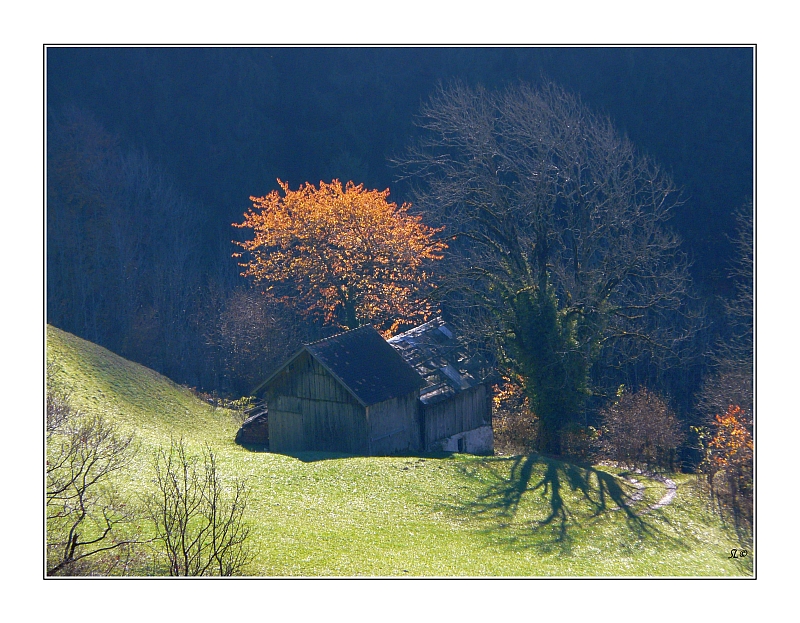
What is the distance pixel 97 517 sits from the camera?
17.0 meters

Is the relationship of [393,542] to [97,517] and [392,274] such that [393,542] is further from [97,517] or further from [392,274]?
[392,274]

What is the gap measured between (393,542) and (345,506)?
3315 millimetres

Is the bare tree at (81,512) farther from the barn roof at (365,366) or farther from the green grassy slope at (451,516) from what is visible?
the barn roof at (365,366)

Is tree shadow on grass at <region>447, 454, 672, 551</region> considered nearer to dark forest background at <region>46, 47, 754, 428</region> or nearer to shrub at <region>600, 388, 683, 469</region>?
shrub at <region>600, 388, 683, 469</region>

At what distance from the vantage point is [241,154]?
252ft

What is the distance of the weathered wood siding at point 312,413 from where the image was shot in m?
27.5

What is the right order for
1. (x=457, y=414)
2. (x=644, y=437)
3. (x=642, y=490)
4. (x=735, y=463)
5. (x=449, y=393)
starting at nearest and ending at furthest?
(x=735, y=463) < (x=642, y=490) < (x=644, y=437) < (x=449, y=393) < (x=457, y=414)

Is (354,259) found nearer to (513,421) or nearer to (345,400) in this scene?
(513,421)

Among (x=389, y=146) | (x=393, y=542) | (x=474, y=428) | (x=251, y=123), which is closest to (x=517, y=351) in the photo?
(x=474, y=428)

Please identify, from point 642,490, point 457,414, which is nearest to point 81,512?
point 457,414

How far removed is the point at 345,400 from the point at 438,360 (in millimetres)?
5261

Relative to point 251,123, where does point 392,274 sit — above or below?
below
